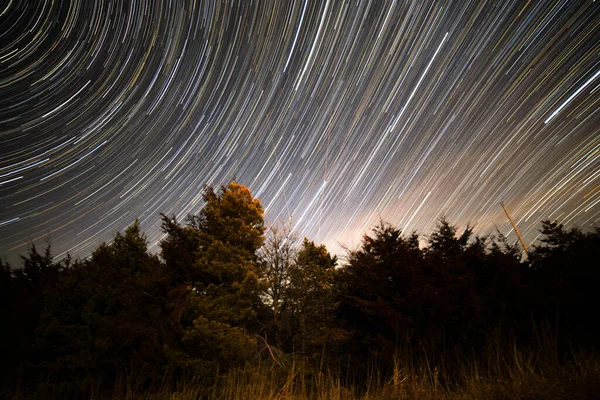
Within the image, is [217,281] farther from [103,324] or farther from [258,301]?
[103,324]

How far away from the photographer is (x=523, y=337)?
5.75 metres

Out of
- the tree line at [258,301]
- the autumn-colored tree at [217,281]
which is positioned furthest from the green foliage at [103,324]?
the autumn-colored tree at [217,281]

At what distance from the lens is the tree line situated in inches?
225

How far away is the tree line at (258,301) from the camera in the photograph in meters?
5.71

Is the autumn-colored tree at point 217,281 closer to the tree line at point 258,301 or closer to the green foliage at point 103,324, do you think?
the tree line at point 258,301

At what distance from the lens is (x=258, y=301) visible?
12.2 m

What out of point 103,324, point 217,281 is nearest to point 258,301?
point 217,281

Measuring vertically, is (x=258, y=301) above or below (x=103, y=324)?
above

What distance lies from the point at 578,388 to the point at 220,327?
9.99 meters

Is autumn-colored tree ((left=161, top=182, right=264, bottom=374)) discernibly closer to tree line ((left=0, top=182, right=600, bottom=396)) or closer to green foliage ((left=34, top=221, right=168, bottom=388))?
tree line ((left=0, top=182, right=600, bottom=396))

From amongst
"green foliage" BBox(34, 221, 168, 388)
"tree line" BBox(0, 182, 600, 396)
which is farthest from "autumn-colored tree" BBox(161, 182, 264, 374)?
"green foliage" BBox(34, 221, 168, 388)

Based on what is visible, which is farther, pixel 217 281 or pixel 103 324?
pixel 217 281

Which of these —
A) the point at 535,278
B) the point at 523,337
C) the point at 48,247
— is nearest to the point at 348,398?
the point at 523,337

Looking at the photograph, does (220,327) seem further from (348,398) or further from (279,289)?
(348,398)
